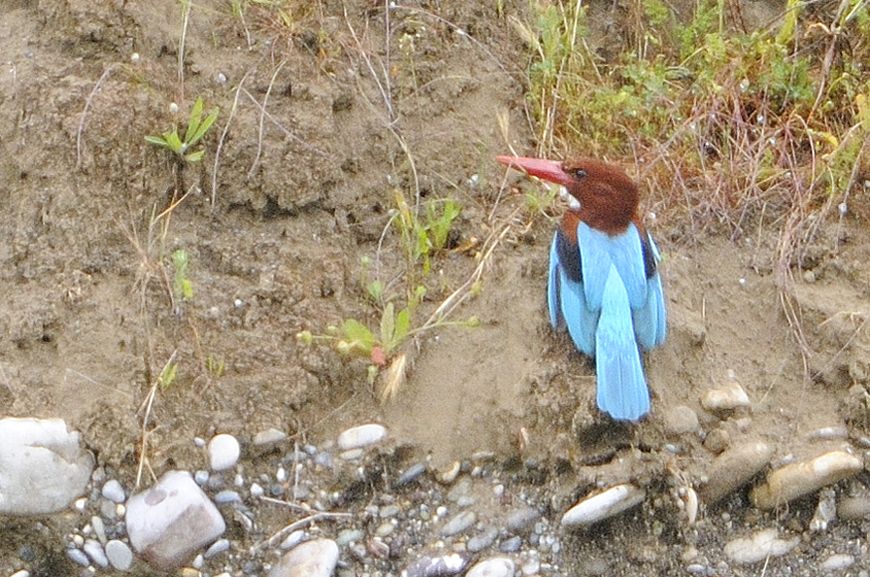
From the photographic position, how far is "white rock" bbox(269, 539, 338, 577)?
3.81m

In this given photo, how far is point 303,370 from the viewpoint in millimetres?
4098

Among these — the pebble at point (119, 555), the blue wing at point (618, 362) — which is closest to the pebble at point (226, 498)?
the pebble at point (119, 555)

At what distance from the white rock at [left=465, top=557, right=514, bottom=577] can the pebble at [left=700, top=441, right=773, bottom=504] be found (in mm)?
564

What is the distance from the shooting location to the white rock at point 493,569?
151 inches

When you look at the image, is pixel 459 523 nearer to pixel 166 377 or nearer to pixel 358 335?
pixel 358 335

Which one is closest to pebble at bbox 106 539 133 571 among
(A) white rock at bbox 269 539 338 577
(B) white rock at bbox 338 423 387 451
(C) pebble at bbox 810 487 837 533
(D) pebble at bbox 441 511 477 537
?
(A) white rock at bbox 269 539 338 577

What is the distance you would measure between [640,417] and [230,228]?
128cm

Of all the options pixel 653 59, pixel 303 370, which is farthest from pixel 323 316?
pixel 653 59

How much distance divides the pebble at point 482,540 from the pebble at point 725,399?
72 centimetres

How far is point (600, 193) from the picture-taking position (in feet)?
14.4

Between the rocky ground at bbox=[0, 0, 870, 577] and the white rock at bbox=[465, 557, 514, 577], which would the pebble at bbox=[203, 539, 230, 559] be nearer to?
the rocky ground at bbox=[0, 0, 870, 577]

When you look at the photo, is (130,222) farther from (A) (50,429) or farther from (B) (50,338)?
(A) (50,429)

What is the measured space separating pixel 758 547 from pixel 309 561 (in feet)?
3.84

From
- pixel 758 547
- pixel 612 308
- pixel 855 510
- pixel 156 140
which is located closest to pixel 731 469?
pixel 758 547
